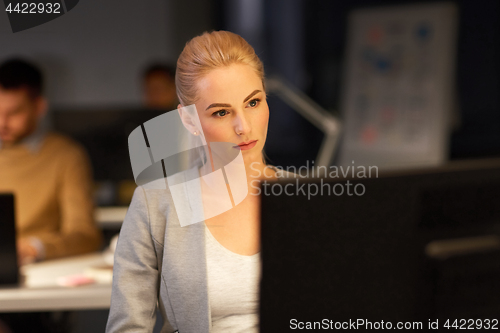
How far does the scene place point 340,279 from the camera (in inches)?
19.3

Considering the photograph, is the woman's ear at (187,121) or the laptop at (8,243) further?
the laptop at (8,243)

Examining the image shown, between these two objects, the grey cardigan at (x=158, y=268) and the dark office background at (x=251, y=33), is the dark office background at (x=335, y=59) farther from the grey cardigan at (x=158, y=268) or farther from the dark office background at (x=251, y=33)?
the grey cardigan at (x=158, y=268)

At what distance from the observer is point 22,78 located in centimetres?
158

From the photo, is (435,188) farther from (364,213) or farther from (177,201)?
(177,201)

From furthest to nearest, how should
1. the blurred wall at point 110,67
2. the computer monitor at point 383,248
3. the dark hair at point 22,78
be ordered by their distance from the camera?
1. the blurred wall at point 110,67
2. the dark hair at point 22,78
3. the computer monitor at point 383,248

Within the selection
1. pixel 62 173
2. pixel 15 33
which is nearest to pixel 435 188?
pixel 15 33

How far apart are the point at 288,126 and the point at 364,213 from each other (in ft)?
13.3

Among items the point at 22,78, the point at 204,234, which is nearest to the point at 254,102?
the point at 204,234

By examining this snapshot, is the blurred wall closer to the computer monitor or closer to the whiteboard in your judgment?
the whiteboard

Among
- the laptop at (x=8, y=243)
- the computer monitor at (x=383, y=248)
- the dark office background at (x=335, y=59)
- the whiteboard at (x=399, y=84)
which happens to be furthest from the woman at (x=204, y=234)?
the dark office background at (x=335, y=59)

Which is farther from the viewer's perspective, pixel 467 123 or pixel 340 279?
pixel 467 123

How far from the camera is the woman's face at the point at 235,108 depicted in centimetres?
59

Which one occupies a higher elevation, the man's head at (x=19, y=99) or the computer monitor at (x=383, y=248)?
the man's head at (x=19, y=99)

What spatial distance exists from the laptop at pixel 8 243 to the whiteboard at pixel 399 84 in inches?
78.8
